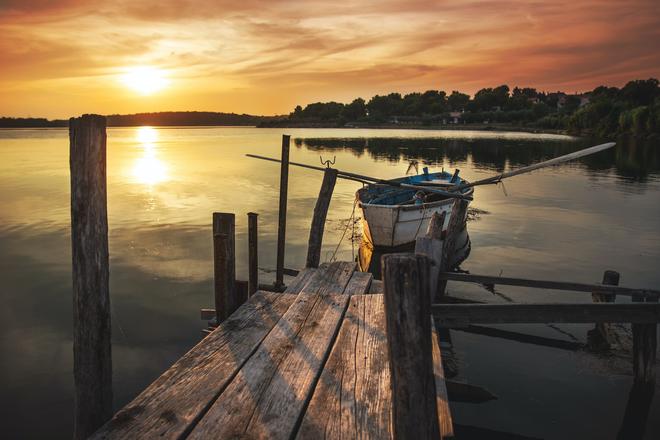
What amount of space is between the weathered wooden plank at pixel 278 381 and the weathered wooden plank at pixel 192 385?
4.3 inches

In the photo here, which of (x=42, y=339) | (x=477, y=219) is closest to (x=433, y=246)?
(x=42, y=339)

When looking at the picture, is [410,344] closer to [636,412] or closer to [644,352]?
[644,352]

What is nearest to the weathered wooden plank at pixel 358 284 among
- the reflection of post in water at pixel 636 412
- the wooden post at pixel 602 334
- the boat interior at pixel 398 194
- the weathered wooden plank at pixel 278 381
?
the weathered wooden plank at pixel 278 381

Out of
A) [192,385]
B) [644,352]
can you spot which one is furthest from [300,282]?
[644,352]

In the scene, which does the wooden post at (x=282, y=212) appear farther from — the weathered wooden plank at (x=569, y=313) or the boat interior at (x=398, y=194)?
the weathered wooden plank at (x=569, y=313)

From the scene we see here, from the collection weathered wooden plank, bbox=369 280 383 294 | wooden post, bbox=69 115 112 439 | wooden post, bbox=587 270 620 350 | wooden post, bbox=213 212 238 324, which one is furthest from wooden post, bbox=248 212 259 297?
wooden post, bbox=587 270 620 350

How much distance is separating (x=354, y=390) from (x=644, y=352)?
227 inches

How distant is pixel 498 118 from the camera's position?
601 feet

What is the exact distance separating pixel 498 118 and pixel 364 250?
7234 inches

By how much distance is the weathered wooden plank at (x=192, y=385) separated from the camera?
11.5ft

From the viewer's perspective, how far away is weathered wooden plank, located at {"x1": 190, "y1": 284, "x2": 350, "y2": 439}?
3553 millimetres

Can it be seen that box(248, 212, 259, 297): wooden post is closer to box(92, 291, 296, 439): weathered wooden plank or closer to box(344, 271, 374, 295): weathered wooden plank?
box(344, 271, 374, 295): weathered wooden plank

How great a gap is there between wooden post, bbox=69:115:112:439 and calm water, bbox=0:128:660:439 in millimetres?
3792

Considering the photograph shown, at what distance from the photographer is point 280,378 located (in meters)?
4.25
